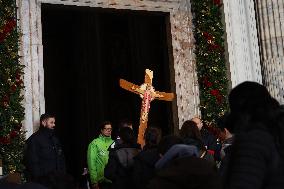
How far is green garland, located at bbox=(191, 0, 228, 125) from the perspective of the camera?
405 inches

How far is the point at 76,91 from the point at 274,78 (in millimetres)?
6949

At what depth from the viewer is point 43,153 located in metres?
7.24

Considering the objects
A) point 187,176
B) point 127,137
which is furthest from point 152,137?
point 187,176

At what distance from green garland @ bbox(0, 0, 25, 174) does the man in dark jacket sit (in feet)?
2.59

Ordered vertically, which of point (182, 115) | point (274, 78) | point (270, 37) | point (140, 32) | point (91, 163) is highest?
point (140, 32)

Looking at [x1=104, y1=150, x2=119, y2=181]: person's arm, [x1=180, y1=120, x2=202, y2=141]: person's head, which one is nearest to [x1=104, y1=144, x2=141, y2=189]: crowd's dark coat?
[x1=104, y1=150, x2=119, y2=181]: person's arm

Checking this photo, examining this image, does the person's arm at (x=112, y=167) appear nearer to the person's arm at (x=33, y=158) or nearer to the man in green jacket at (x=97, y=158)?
the person's arm at (x=33, y=158)

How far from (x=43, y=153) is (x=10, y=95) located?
1511 mm

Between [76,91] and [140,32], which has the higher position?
[140,32]

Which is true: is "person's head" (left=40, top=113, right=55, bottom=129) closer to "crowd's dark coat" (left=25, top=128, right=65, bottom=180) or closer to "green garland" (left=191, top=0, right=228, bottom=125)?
"crowd's dark coat" (left=25, top=128, right=65, bottom=180)

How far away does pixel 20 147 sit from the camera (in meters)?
8.21

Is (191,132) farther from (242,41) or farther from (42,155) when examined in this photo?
(242,41)

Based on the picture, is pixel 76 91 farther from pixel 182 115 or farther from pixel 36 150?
pixel 36 150

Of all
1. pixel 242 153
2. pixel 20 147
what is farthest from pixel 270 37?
pixel 242 153
